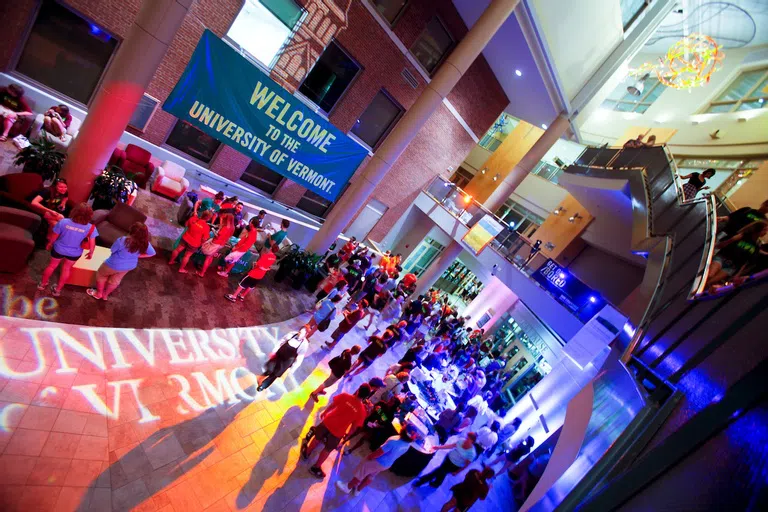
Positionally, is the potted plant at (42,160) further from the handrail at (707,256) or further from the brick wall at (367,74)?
the handrail at (707,256)

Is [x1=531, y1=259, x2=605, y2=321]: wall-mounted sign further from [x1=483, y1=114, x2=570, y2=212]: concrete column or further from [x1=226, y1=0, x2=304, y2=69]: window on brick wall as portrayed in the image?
[x1=226, y1=0, x2=304, y2=69]: window on brick wall

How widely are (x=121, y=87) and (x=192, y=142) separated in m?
5.47

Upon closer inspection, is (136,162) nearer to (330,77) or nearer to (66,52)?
(66,52)

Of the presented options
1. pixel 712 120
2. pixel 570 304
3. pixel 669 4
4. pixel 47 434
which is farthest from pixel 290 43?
pixel 712 120

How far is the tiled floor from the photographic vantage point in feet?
11.9

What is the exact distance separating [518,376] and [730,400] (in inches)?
577

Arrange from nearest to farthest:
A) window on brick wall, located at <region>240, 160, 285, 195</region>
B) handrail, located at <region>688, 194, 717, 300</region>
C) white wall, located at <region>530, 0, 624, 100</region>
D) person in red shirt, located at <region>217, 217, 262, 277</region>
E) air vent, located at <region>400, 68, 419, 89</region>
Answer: handrail, located at <region>688, 194, 717, 300</region>, person in red shirt, located at <region>217, 217, 262, 277</region>, white wall, located at <region>530, 0, 624, 100</region>, window on brick wall, located at <region>240, 160, 285, 195</region>, air vent, located at <region>400, 68, 419, 89</region>

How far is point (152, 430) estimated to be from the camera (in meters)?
4.43

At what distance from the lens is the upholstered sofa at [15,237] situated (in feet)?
16.0

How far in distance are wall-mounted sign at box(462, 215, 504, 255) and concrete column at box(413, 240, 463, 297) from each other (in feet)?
6.17

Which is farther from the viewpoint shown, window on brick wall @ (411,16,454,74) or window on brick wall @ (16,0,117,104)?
window on brick wall @ (411,16,454,74)

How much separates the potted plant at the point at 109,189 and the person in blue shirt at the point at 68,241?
2.86 m

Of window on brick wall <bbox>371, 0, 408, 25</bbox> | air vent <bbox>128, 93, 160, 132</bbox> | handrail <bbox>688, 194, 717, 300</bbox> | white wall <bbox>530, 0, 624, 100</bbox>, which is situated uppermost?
white wall <bbox>530, 0, 624, 100</bbox>

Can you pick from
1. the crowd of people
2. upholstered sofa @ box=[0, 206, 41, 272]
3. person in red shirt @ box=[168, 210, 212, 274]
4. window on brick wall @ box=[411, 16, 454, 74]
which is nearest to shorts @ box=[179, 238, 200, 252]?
person in red shirt @ box=[168, 210, 212, 274]
